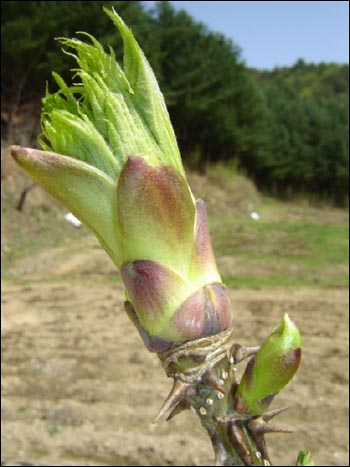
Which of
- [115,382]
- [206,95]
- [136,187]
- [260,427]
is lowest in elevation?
[115,382]

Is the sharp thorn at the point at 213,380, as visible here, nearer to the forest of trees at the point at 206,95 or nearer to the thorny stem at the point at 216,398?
the thorny stem at the point at 216,398

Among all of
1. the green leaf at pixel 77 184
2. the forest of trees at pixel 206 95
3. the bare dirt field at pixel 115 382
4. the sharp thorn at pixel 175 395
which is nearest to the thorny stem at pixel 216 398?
the sharp thorn at pixel 175 395

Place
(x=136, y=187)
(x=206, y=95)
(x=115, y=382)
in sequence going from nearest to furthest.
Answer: (x=136, y=187) → (x=115, y=382) → (x=206, y=95)

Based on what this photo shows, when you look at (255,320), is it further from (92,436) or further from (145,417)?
(92,436)

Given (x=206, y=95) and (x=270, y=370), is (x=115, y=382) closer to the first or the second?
(x=270, y=370)

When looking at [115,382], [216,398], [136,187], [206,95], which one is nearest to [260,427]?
[216,398]

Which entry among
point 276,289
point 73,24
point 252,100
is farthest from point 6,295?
point 252,100
